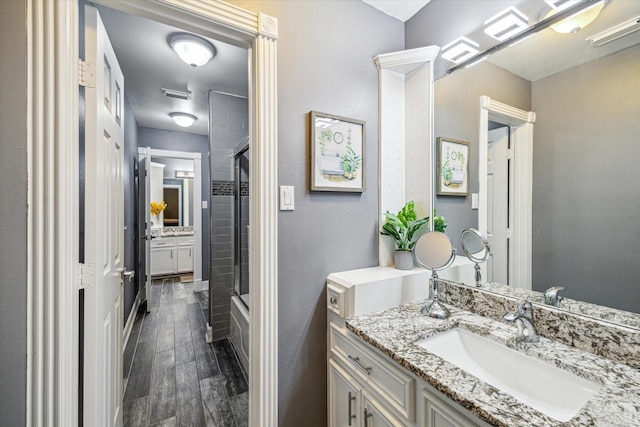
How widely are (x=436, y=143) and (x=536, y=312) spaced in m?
0.96

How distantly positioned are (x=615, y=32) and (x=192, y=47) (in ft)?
7.57

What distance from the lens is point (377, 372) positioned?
1025mm

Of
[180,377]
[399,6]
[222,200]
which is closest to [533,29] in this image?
[399,6]

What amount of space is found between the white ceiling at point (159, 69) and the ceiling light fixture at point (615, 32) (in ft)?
6.86

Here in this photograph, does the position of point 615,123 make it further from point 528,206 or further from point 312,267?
point 312,267

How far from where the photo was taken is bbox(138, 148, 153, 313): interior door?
11.6ft

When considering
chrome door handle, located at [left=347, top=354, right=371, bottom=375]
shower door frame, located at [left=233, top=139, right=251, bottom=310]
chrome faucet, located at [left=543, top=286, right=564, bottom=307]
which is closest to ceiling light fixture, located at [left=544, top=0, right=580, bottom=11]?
chrome faucet, located at [left=543, top=286, right=564, bottom=307]

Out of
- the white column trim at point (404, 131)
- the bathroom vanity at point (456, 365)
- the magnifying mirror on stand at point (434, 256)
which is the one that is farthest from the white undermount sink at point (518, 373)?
the white column trim at point (404, 131)

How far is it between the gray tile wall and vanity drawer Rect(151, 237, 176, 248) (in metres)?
3.16

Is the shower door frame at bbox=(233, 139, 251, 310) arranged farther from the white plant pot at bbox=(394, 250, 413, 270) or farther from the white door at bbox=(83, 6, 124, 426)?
the white plant pot at bbox=(394, 250, 413, 270)

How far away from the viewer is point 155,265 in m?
5.15

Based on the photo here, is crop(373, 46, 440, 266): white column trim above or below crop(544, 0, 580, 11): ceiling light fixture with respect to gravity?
below

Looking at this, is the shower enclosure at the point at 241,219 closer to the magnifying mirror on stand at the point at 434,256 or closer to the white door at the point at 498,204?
the magnifying mirror on stand at the point at 434,256

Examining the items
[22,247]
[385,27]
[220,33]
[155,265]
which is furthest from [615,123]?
[155,265]
